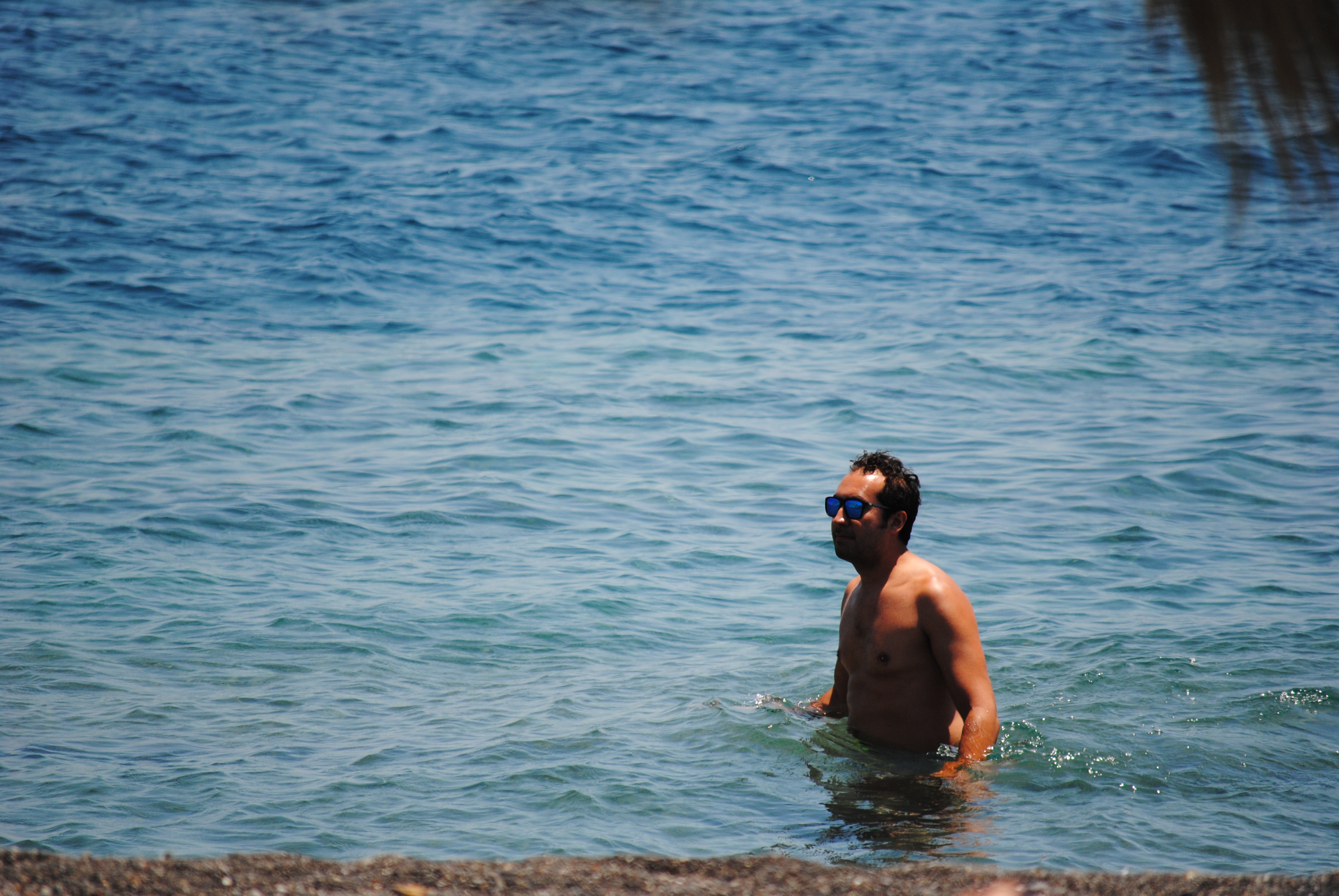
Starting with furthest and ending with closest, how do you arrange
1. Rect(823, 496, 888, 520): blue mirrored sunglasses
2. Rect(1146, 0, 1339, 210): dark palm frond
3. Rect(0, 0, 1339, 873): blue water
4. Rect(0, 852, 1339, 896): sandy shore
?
Rect(823, 496, 888, 520): blue mirrored sunglasses → Rect(0, 0, 1339, 873): blue water → Rect(0, 852, 1339, 896): sandy shore → Rect(1146, 0, 1339, 210): dark palm frond

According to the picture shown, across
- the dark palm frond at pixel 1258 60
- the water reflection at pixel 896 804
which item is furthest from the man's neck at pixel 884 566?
the dark palm frond at pixel 1258 60

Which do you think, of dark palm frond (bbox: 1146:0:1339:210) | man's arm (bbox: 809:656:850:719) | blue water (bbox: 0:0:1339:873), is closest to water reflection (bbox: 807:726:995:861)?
blue water (bbox: 0:0:1339:873)

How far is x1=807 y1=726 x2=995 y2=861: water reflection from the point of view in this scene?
4.36 metres

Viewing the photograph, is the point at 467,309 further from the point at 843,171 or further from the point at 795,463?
the point at 843,171

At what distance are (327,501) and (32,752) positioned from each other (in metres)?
4.42

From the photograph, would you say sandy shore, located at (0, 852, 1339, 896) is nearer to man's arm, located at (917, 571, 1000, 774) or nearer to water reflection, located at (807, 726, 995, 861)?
water reflection, located at (807, 726, 995, 861)

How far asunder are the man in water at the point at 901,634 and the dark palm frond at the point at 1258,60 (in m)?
3.71

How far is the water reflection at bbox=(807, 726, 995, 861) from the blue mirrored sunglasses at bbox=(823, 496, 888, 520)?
1045mm

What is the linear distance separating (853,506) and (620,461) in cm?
618

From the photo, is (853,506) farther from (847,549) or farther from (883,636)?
(883,636)

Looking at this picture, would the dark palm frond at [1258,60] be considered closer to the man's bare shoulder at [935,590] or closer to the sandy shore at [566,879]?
the sandy shore at [566,879]

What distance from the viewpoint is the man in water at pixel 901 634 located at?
15.9 feet

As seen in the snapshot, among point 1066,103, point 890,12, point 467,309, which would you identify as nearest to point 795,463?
point 467,309

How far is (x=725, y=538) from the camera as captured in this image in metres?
9.30
